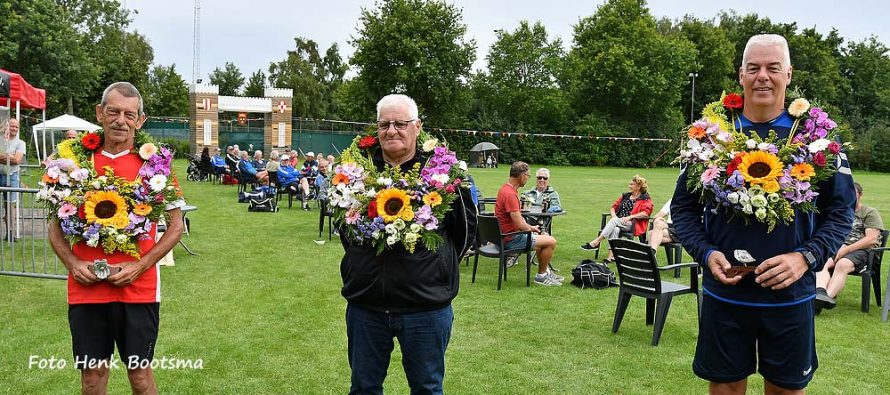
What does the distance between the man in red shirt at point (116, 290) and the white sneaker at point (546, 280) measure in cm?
542

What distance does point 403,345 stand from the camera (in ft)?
10.0

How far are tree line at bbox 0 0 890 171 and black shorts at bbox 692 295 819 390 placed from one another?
1683 inches

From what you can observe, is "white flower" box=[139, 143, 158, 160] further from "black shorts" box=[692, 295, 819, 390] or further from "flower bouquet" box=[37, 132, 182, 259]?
"black shorts" box=[692, 295, 819, 390]

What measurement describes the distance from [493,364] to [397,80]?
42.0 meters

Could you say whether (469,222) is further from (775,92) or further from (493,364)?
(493,364)

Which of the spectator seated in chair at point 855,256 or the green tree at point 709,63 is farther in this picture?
the green tree at point 709,63

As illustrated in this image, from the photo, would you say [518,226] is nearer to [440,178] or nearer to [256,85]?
[440,178]

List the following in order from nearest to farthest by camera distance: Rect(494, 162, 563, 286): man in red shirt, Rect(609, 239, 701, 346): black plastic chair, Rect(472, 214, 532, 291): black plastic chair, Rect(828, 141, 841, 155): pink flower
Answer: Rect(828, 141, 841, 155): pink flower → Rect(609, 239, 701, 346): black plastic chair → Rect(472, 214, 532, 291): black plastic chair → Rect(494, 162, 563, 286): man in red shirt

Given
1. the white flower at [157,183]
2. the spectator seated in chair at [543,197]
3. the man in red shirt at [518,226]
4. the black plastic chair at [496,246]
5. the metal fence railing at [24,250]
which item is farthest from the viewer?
the spectator seated in chair at [543,197]

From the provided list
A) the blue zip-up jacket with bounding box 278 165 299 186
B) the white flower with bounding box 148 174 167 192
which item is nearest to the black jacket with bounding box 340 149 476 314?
the white flower with bounding box 148 174 167 192

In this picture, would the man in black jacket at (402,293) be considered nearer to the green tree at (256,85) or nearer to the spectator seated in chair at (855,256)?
the spectator seated in chair at (855,256)

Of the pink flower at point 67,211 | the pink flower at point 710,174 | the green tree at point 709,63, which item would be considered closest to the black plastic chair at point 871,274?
the pink flower at point 710,174

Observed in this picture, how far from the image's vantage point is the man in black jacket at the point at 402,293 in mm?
2998

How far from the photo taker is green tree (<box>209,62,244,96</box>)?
71281mm
